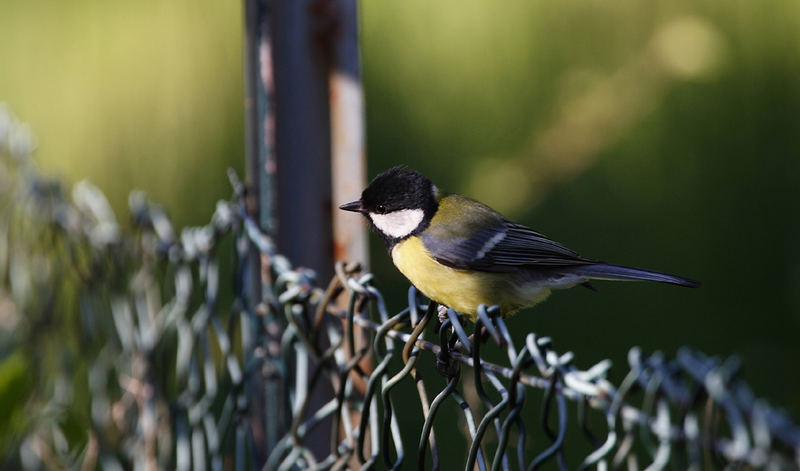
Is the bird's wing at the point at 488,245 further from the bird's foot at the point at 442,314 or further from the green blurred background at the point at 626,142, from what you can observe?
the green blurred background at the point at 626,142

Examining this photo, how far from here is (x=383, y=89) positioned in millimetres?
2055

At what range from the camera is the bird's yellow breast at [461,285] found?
1.55 meters

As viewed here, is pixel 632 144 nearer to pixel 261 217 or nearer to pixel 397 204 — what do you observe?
pixel 397 204

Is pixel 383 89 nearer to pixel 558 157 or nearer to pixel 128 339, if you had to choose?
pixel 558 157

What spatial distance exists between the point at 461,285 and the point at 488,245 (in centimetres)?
9

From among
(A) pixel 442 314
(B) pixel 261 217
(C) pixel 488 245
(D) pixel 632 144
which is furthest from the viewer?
(D) pixel 632 144

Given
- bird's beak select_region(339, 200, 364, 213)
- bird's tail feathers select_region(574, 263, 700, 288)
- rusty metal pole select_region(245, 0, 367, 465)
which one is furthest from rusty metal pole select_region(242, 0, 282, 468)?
bird's tail feathers select_region(574, 263, 700, 288)

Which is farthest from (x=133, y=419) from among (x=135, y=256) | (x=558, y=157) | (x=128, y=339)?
(x=558, y=157)

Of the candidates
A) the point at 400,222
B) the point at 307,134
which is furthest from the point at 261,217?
the point at 400,222

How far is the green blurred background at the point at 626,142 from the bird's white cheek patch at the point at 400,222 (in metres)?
0.38

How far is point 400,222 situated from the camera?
1.56m

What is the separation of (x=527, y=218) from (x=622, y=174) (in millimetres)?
217

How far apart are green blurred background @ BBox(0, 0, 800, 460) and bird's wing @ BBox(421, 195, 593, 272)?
306mm

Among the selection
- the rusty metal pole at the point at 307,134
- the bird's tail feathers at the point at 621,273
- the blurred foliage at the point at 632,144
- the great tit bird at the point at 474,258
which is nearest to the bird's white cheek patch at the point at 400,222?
the great tit bird at the point at 474,258
